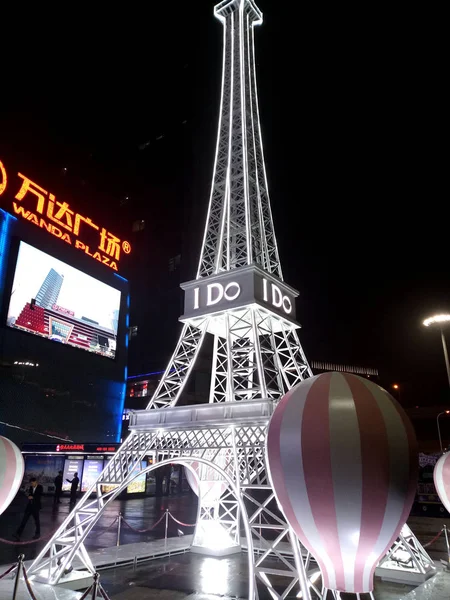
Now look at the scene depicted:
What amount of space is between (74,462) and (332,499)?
3202 centimetres

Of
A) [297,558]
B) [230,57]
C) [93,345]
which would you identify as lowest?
[297,558]

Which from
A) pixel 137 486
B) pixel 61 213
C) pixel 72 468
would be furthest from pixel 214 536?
pixel 61 213

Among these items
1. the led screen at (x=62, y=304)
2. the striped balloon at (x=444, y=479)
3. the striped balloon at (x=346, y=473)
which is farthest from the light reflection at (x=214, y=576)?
the led screen at (x=62, y=304)

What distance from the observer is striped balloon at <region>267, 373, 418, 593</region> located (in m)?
5.38

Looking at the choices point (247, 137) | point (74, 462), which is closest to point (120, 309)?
point (74, 462)

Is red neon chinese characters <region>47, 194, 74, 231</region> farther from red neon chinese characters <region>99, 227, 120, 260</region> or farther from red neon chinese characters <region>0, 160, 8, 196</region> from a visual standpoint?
red neon chinese characters <region>0, 160, 8, 196</region>

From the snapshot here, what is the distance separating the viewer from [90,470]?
32719 mm

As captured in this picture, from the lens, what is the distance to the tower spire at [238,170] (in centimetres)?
2084

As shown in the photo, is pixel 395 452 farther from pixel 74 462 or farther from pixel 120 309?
pixel 120 309

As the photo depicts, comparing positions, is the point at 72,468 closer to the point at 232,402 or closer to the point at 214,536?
the point at 214,536

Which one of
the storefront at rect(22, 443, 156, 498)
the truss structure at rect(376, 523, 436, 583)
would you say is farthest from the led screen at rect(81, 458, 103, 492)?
the truss structure at rect(376, 523, 436, 583)

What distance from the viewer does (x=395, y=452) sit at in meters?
5.48

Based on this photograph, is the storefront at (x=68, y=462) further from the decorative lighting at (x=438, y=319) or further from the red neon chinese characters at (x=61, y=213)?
the decorative lighting at (x=438, y=319)

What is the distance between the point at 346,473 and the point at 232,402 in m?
8.44
